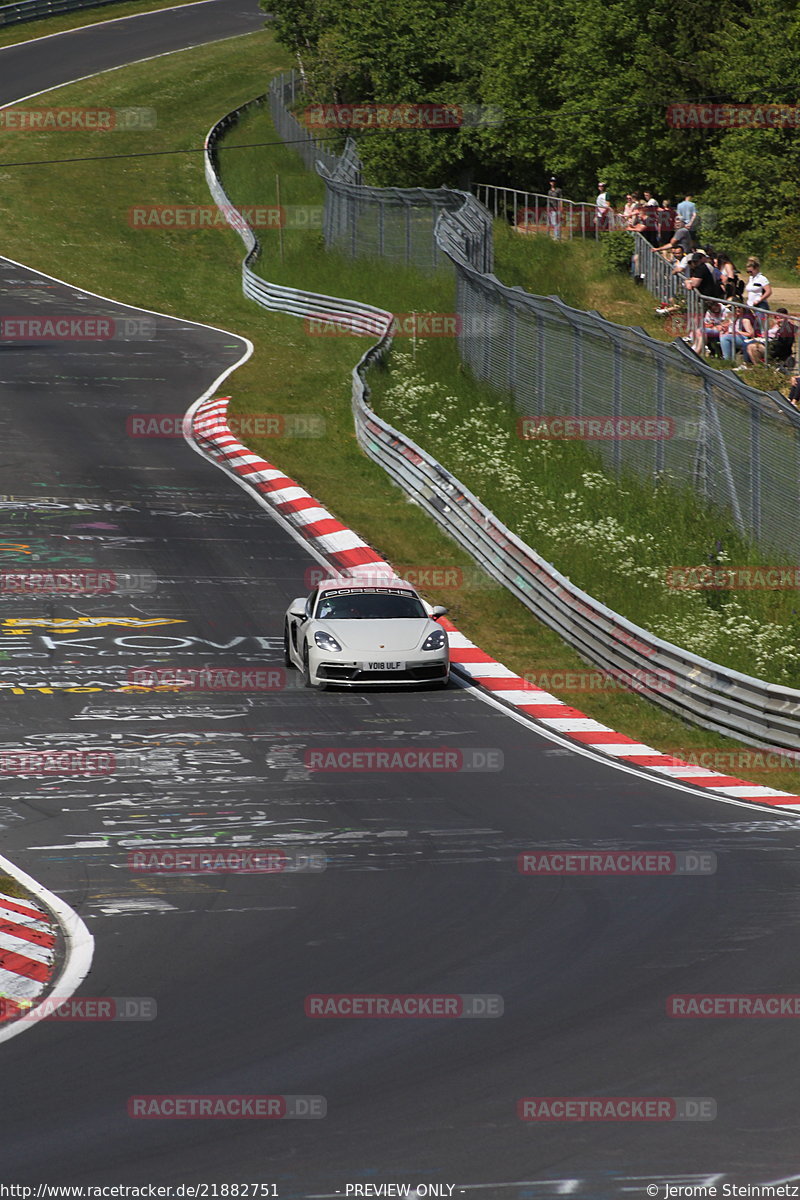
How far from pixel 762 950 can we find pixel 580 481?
1783 cm

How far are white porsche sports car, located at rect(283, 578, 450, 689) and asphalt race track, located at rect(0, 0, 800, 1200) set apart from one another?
1.07 ft

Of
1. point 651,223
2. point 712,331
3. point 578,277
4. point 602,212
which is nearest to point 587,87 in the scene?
point 602,212

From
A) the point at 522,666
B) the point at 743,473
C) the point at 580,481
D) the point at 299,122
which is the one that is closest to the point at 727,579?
the point at 743,473

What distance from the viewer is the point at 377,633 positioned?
2075cm

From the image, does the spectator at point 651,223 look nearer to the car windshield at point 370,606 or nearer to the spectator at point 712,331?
the spectator at point 712,331

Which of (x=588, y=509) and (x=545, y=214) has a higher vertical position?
(x=545, y=214)

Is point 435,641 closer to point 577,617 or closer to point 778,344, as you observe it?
point 577,617

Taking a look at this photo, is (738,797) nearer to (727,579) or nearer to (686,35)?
(727,579)

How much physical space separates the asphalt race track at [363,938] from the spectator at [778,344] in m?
8.35

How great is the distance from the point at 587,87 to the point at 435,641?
29044mm

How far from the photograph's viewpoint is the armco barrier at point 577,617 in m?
18.6

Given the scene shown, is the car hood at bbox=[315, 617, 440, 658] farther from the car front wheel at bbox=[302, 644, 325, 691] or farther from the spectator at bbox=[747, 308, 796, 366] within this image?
the spectator at bbox=[747, 308, 796, 366]

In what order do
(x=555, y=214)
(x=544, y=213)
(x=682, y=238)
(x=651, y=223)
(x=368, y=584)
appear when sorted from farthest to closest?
(x=544, y=213) → (x=555, y=214) → (x=651, y=223) → (x=682, y=238) → (x=368, y=584)

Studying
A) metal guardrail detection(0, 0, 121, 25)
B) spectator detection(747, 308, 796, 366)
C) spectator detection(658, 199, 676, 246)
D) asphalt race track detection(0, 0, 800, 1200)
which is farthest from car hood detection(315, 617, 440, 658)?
metal guardrail detection(0, 0, 121, 25)
